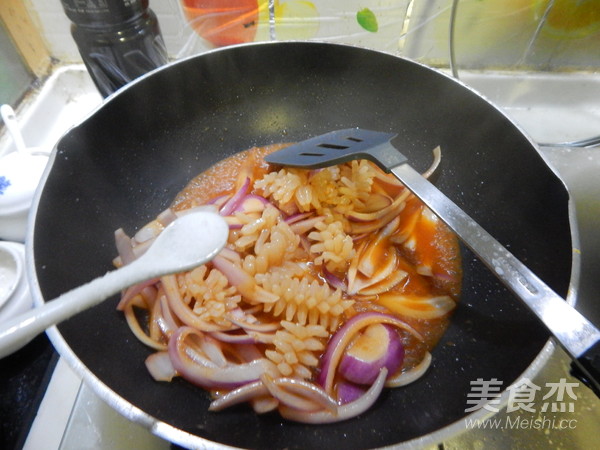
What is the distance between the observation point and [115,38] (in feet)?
4.00

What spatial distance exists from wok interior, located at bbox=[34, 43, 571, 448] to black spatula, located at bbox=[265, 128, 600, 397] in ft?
0.61

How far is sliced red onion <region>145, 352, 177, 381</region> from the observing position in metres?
0.84

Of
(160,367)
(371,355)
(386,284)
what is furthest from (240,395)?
(386,284)

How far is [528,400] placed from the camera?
2.93 feet

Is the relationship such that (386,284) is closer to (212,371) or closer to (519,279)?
(519,279)

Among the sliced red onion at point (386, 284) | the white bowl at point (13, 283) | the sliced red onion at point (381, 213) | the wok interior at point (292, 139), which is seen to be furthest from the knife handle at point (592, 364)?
the white bowl at point (13, 283)

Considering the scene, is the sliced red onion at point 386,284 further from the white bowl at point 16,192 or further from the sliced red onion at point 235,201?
the white bowl at point 16,192

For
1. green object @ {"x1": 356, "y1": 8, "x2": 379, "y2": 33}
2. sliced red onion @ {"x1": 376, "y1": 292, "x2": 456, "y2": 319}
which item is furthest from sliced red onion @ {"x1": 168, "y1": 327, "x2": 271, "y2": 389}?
green object @ {"x1": 356, "y1": 8, "x2": 379, "y2": 33}

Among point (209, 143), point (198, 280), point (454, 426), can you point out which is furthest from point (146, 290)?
point (454, 426)

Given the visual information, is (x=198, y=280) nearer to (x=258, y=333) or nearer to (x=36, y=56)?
(x=258, y=333)

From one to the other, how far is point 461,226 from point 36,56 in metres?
1.85

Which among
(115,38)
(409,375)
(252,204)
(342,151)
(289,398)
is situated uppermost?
(115,38)

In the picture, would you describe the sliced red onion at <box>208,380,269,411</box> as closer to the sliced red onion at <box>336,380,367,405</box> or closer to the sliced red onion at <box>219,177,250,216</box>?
the sliced red onion at <box>336,380,367,405</box>

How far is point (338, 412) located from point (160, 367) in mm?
416
